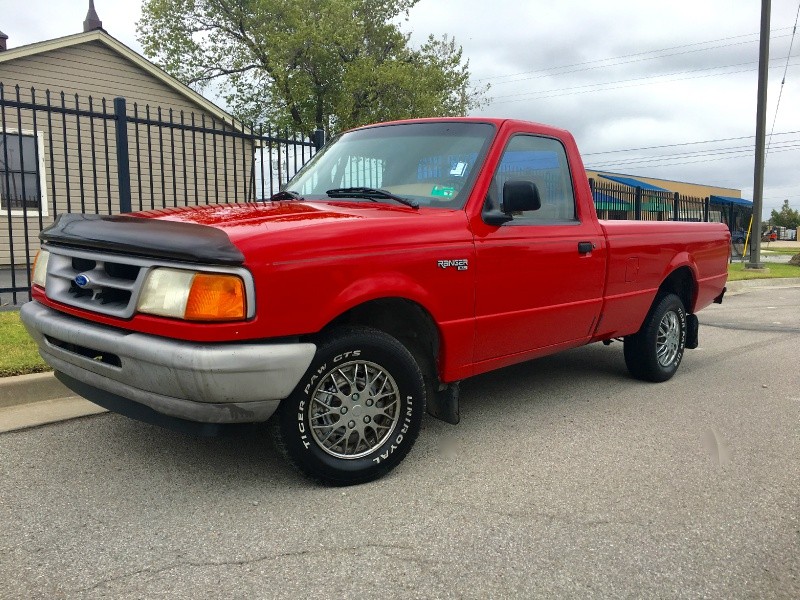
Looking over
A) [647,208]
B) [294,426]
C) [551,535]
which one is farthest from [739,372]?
[647,208]

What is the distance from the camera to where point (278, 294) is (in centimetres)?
289

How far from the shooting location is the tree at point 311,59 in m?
22.6

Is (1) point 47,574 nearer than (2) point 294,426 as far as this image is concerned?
Yes

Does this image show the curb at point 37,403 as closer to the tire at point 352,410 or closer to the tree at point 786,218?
the tire at point 352,410

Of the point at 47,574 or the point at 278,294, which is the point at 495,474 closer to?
the point at 278,294

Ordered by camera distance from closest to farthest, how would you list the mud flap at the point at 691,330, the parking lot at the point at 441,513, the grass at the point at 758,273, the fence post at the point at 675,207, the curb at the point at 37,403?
the parking lot at the point at 441,513
the curb at the point at 37,403
the mud flap at the point at 691,330
the grass at the point at 758,273
the fence post at the point at 675,207

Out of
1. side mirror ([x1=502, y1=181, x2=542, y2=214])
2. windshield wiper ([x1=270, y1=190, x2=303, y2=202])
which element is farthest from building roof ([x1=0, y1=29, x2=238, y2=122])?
side mirror ([x1=502, y1=181, x2=542, y2=214])

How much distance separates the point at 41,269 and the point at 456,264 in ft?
7.55

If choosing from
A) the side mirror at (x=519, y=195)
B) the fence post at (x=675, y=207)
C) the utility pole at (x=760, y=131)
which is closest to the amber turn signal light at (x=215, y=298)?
A: the side mirror at (x=519, y=195)

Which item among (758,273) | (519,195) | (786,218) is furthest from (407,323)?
(786,218)

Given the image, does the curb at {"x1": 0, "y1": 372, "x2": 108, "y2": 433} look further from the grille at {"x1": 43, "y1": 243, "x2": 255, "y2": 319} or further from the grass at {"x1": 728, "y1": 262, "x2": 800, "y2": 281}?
the grass at {"x1": 728, "y1": 262, "x2": 800, "y2": 281}

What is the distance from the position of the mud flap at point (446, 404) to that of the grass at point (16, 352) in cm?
278

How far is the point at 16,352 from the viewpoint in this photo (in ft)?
16.5

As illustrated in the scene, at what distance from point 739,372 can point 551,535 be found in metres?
4.08
